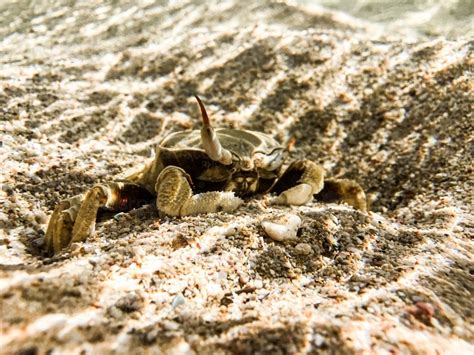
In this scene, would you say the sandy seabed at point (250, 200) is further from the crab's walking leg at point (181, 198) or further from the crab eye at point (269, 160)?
the crab eye at point (269, 160)

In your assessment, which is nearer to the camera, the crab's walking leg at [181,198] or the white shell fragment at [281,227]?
the white shell fragment at [281,227]

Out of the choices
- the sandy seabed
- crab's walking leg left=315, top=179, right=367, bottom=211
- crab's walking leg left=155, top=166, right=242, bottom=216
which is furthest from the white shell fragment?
crab's walking leg left=315, top=179, right=367, bottom=211

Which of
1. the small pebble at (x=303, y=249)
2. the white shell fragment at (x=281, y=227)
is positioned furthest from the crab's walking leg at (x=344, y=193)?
the small pebble at (x=303, y=249)

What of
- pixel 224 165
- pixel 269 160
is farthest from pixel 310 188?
pixel 224 165

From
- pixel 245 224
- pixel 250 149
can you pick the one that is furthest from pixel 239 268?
pixel 250 149

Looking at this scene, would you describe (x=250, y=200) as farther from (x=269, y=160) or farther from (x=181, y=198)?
(x=181, y=198)

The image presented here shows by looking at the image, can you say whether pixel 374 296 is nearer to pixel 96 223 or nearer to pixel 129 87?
pixel 96 223
